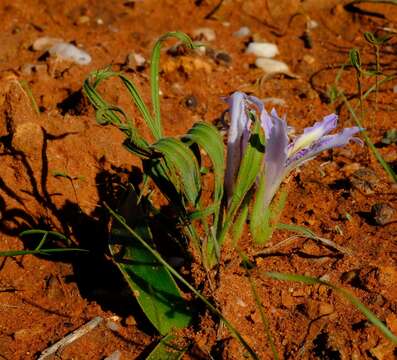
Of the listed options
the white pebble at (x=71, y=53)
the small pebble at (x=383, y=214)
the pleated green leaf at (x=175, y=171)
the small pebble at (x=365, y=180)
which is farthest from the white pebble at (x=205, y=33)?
the pleated green leaf at (x=175, y=171)

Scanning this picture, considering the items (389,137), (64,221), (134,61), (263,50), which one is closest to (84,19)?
(134,61)

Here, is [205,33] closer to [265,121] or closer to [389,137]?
[389,137]

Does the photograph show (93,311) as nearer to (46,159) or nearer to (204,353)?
(204,353)

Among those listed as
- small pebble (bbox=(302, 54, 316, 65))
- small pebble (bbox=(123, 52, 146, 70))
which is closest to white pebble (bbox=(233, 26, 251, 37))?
small pebble (bbox=(302, 54, 316, 65))

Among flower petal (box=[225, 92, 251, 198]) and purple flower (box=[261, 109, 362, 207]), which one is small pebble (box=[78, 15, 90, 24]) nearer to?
flower petal (box=[225, 92, 251, 198])

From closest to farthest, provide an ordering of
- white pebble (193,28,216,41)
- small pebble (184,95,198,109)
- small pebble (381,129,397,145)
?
1. small pebble (381,129,397,145)
2. small pebble (184,95,198,109)
3. white pebble (193,28,216,41)

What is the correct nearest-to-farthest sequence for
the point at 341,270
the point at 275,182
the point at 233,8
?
the point at 275,182 < the point at 341,270 < the point at 233,8

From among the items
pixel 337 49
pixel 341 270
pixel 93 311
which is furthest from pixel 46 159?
pixel 337 49

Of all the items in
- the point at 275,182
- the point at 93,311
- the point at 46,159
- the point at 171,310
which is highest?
the point at 275,182
